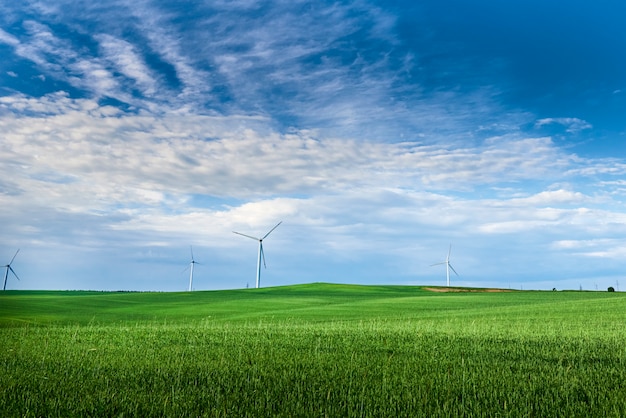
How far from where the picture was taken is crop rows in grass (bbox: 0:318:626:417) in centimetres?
803

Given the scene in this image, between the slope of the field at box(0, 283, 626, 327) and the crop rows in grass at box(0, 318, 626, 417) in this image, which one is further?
the slope of the field at box(0, 283, 626, 327)

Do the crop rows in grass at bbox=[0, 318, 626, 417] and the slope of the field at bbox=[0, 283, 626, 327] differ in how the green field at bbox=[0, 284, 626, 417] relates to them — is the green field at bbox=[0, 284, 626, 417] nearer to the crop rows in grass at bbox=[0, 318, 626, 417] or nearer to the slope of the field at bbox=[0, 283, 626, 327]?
the crop rows in grass at bbox=[0, 318, 626, 417]

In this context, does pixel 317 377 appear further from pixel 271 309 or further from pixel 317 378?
pixel 271 309

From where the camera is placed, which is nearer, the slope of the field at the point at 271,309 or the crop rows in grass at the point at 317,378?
the crop rows in grass at the point at 317,378

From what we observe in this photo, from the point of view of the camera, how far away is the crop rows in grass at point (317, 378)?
8.03 m

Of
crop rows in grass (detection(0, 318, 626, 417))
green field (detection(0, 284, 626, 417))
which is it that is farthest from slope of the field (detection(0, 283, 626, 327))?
crop rows in grass (detection(0, 318, 626, 417))

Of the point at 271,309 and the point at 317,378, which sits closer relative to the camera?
the point at 317,378

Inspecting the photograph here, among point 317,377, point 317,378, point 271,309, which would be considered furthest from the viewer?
point 271,309

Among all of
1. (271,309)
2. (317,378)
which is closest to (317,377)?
(317,378)

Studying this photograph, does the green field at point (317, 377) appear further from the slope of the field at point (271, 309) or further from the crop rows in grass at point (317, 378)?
the slope of the field at point (271, 309)

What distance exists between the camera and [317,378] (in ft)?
33.7

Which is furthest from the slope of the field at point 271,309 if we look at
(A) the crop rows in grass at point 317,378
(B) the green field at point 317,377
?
(A) the crop rows in grass at point 317,378

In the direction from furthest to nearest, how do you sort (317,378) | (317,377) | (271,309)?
(271,309), (317,377), (317,378)

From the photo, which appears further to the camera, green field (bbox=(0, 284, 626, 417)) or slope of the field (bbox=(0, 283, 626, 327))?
slope of the field (bbox=(0, 283, 626, 327))
